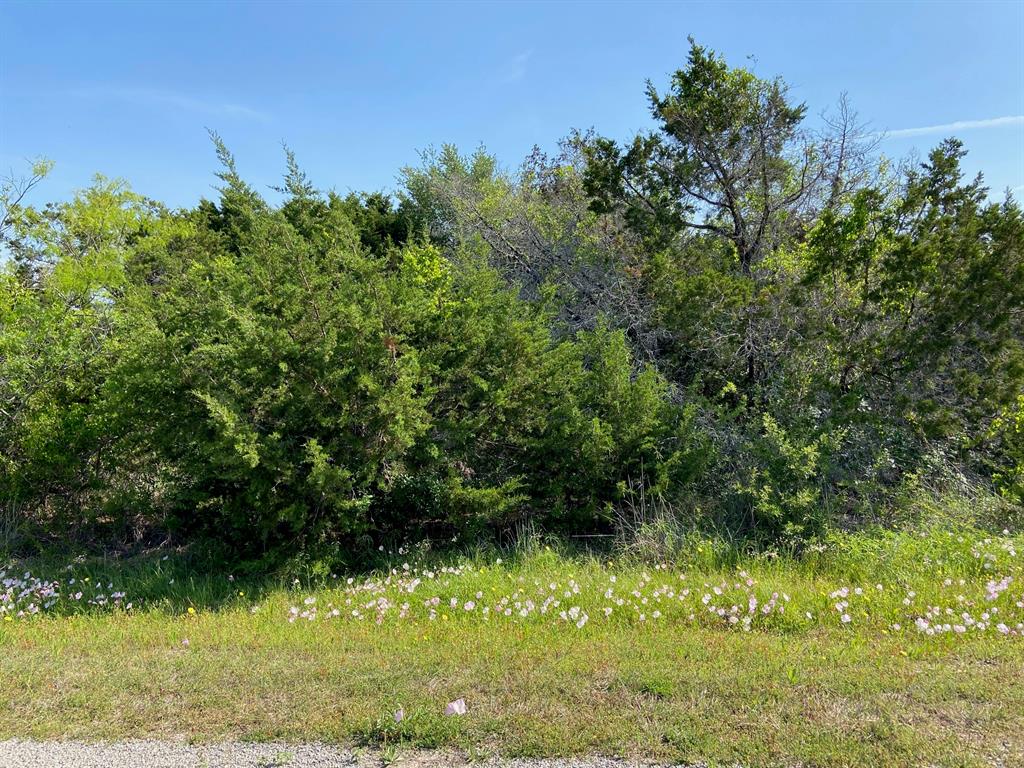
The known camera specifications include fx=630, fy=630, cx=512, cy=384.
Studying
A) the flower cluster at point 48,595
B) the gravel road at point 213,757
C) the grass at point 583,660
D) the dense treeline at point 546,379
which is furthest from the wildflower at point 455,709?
the flower cluster at point 48,595

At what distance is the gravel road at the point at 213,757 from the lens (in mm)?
2748

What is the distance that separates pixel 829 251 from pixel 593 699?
6.25m

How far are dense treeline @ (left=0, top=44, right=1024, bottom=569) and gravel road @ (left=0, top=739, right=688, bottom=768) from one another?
8.17 ft

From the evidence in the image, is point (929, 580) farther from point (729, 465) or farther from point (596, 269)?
point (596, 269)

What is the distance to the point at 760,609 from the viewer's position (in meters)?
4.55

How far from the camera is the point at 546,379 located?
7020 millimetres

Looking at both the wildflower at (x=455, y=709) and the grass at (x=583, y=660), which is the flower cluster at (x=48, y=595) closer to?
the grass at (x=583, y=660)

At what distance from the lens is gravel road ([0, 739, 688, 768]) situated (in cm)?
275

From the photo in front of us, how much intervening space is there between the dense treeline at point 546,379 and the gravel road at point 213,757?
8.17 feet

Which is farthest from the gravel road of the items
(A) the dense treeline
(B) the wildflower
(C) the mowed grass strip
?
(A) the dense treeline

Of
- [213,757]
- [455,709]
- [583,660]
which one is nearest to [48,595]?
[213,757]

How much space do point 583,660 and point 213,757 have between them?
1.96 metres

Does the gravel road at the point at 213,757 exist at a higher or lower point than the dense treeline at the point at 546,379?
lower

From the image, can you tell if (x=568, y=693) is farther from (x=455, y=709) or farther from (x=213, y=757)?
(x=213, y=757)
